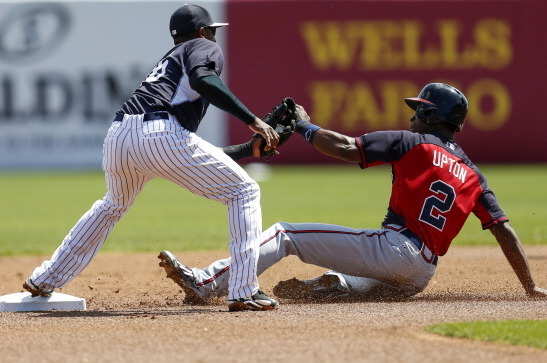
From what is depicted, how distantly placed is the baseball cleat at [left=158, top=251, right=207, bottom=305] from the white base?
58 centimetres

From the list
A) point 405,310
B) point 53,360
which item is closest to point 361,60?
point 405,310

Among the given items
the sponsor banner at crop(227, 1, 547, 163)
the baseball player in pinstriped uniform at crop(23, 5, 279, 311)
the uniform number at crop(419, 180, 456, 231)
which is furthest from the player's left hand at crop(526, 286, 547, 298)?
the sponsor banner at crop(227, 1, 547, 163)

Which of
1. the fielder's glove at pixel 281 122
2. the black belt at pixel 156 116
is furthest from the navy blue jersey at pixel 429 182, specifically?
the black belt at pixel 156 116

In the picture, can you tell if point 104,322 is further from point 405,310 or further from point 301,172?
point 301,172

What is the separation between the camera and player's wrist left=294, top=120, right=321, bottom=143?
5.65m

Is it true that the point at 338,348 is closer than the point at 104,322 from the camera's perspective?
Yes

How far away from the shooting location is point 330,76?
19.8 meters

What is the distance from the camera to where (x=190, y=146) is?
5.36m

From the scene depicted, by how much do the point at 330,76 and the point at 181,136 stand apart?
1467 cm

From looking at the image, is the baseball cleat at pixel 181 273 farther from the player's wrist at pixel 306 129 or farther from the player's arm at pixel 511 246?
the player's arm at pixel 511 246

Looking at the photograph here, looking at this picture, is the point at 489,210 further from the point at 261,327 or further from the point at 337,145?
the point at 261,327

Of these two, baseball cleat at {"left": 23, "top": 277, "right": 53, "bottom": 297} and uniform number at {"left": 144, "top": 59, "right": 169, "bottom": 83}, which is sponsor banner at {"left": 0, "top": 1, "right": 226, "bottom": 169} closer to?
baseball cleat at {"left": 23, "top": 277, "right": 53, "bottom": 297}

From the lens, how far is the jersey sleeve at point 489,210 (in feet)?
19.1

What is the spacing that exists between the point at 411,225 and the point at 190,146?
1382 mm
